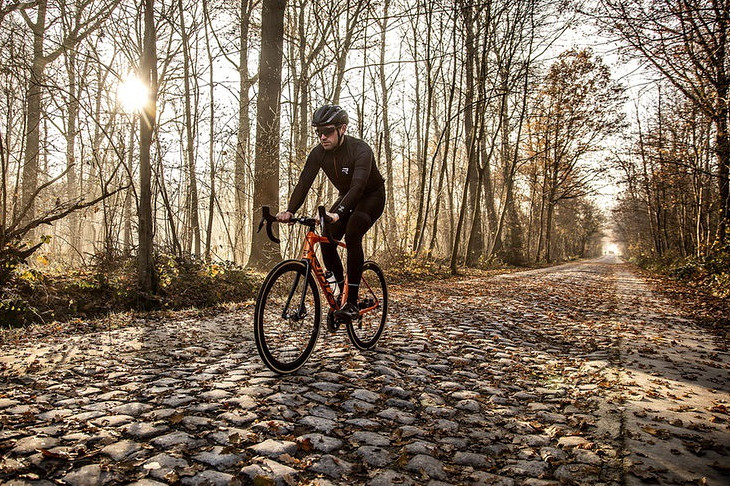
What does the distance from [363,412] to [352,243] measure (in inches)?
73.5

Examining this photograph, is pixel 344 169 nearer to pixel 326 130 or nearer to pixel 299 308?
pixel 326 130

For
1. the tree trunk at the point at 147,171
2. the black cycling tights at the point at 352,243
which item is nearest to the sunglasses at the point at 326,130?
the black cycling tights at the point at 352,243

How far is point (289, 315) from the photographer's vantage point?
409cm

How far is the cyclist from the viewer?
4.39m

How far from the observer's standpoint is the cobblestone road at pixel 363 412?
7.73 ft

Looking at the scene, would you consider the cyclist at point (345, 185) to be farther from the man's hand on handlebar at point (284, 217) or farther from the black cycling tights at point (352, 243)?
the man's hand on handlebar at point (284, 217)

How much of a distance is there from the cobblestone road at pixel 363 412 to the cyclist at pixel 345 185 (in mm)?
938

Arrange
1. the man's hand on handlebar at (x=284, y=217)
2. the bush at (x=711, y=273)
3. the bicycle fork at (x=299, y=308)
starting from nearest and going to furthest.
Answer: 1. the man's hand on handlebar at (x=284, y=217)
2. the bicycle fork at (x=299, y=308)
3. the bush at (x=711, y=273)

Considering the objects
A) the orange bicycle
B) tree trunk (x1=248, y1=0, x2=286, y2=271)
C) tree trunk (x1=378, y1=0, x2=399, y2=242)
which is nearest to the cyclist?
the orange bicycle

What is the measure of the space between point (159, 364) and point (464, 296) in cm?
791

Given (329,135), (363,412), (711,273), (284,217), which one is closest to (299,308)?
(284,217)

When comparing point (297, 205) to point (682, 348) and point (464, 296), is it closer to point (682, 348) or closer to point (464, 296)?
point (682, 348)

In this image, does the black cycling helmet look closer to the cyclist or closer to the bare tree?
the cyclist

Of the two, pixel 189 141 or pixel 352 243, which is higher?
pixel 189 141
